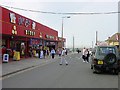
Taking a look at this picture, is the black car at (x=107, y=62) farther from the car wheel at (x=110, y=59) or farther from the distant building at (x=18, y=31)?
the distant building at (x=18, y=31)

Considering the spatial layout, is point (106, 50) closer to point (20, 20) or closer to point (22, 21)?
point (20, 20)

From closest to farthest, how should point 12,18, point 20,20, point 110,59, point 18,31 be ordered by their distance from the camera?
point 110,59 → point 12,18 → point 18,31 → point 20,20

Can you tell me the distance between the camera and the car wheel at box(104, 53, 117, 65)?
17.1 m

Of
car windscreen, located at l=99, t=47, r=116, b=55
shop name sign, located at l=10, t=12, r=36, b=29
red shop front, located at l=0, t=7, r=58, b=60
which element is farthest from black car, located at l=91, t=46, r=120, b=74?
shop name sign, located at l=10, t=12, r=36, b=29

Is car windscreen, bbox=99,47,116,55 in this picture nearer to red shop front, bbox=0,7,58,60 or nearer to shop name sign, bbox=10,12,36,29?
red shop front, bbox=0,7,58,60

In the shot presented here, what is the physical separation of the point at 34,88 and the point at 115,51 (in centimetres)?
878

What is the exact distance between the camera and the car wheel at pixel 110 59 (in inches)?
672

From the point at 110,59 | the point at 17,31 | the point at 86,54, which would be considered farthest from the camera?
the point at 86,54

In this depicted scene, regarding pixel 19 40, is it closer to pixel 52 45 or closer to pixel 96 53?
pixel 96 53

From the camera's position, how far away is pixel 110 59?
674 inches

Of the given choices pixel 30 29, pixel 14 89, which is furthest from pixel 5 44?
pixel 14 89

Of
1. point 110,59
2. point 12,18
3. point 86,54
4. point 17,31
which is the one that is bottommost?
point 86,54

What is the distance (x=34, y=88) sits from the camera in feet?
37.3

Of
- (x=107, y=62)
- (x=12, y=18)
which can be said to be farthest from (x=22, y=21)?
(x=107, y=62)
